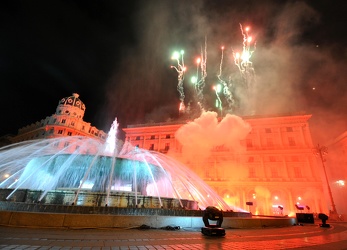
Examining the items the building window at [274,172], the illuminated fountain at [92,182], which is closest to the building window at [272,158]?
the building window at [274,172]

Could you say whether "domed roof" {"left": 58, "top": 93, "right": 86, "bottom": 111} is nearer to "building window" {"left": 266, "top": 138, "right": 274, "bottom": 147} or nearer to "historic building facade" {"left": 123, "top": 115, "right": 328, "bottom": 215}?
"historic building facade" {"left": 123, "top": 115, "right": 328, "bottom": 215}

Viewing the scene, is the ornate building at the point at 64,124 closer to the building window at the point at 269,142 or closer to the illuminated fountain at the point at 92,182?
the illuminated fountain at the point at 92,182

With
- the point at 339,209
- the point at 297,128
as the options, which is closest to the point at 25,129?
the point at 297,128

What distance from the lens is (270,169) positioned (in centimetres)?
4084

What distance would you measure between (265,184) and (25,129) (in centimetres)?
6751

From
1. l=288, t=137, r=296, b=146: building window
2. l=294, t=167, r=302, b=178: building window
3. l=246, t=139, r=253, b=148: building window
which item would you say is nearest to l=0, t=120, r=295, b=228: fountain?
l=294, t=167, r=302, b=178: building window

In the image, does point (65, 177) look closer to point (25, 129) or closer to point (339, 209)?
point (339, 209)

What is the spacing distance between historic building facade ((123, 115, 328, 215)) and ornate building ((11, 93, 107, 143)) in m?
26.4

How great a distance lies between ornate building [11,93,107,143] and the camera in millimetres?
49375

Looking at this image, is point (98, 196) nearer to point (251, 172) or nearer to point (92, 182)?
point (92, 182)

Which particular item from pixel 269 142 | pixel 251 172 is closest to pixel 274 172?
pixel 251 172

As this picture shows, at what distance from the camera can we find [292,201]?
36.7 metres

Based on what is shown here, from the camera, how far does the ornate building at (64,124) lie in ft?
162

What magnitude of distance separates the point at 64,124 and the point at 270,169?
5037cm
